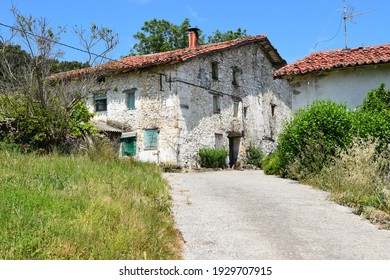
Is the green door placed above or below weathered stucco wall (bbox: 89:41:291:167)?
below

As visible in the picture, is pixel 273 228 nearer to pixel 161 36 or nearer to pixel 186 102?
pixel 186 102

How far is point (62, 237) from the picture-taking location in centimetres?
428

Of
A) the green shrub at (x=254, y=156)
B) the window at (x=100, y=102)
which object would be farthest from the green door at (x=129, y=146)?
the green shrub at (x=254, y=156)

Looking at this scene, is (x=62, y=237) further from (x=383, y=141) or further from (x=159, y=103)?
(x=159, y=103)

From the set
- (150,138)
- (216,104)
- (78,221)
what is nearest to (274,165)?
(150,138)

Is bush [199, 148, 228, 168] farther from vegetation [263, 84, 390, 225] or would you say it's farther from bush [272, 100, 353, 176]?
bush [272, 100, 353, 176]

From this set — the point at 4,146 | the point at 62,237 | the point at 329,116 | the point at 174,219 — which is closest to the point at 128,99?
the point at 4,146

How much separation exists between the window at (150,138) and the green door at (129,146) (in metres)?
0.77

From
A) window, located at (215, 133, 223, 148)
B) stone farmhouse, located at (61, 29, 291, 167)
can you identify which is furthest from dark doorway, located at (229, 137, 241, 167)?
window, located at (215, 133, 223, 148)

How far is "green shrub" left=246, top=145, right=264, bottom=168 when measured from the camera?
24.1 meters

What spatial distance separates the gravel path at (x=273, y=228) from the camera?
513 centimetres

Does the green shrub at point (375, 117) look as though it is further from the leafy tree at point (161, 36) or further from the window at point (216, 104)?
the leafy tree at point (161, 36)

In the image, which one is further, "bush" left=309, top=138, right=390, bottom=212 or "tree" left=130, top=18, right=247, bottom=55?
"tree" left=130, top=18, right=247, bottom=55

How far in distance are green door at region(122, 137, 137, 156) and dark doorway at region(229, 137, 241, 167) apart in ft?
20.0
